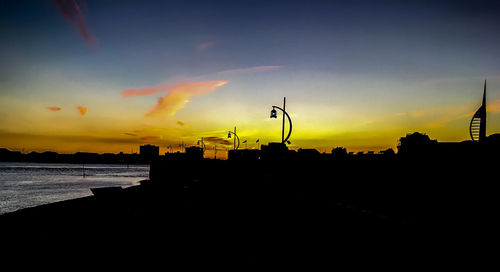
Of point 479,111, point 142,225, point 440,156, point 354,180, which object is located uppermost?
point 479,111

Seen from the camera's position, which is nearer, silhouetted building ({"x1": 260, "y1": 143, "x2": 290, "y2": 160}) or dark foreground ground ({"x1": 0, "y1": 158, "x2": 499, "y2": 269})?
dark foreground ground ({"x1": 0, "y1": 158, "x2": 499, "y2": 269})

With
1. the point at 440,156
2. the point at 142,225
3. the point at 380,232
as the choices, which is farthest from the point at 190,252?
the point at 440,156

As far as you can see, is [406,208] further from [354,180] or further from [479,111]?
[479,111]

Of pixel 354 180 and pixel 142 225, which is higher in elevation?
pixel 354 180

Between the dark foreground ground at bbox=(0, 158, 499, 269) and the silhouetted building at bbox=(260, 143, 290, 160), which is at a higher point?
the silhouetted building at bbox=(260, 143, 290, 160)

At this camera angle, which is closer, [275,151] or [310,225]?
[310,225]

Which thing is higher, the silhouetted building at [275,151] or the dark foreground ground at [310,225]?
the silhouetted building at [275,151]

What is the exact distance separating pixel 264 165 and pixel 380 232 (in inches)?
788

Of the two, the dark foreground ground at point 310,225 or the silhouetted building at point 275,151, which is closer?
the dark foreground ground at point 310,225

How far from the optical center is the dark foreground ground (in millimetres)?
8210

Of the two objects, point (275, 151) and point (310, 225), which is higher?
point (275, 151)

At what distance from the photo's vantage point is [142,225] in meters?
12.7

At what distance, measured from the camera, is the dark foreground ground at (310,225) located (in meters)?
8.21

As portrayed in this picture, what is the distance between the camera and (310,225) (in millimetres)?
11633
